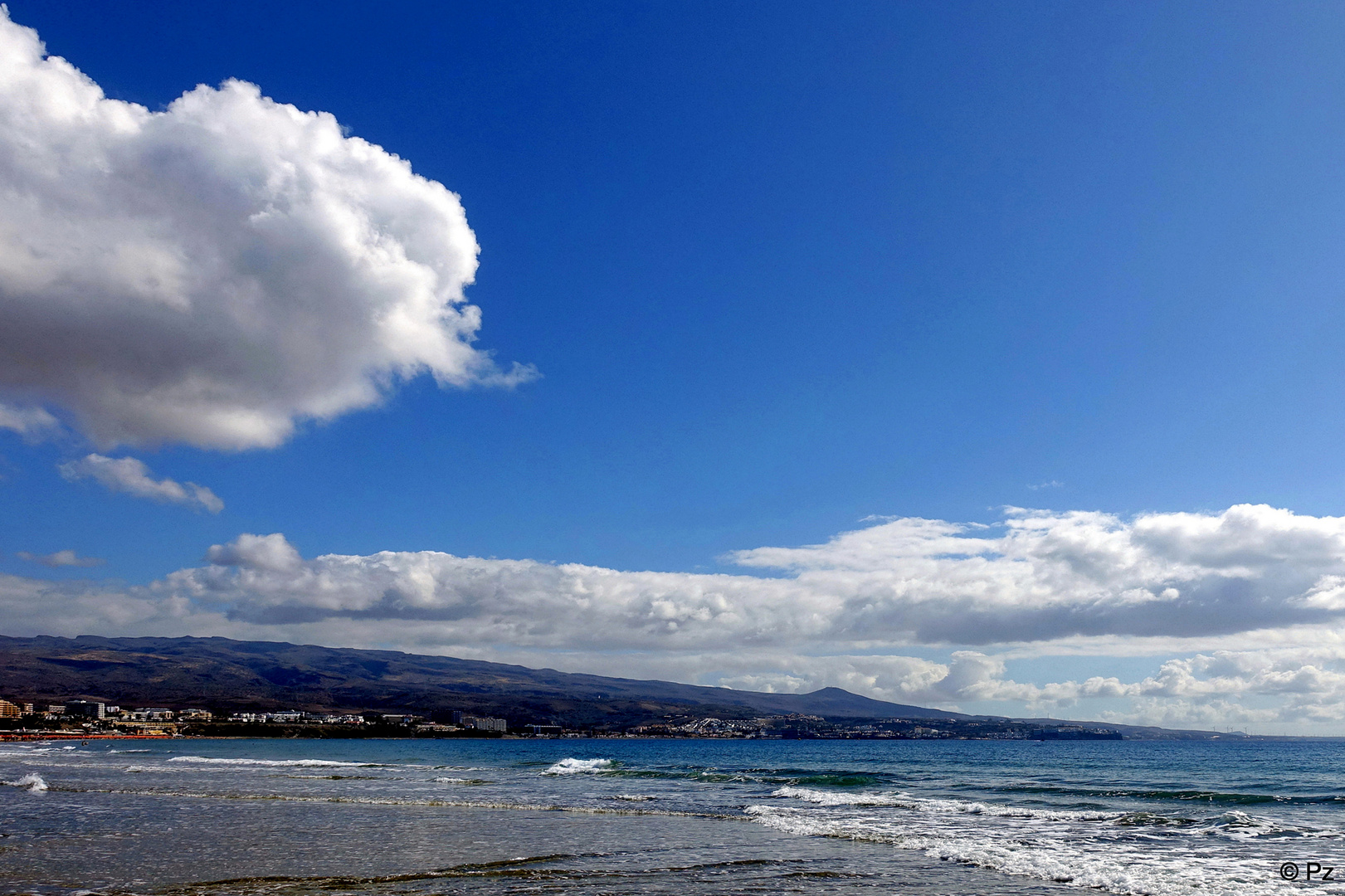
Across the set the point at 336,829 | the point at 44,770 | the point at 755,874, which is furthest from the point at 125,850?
the point at 44,770

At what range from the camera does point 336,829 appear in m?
31.0

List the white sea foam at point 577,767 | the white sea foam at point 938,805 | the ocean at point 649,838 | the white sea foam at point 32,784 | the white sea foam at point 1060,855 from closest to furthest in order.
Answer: the ocean at point 649,838
the white sea foam at point 1060,855
the white sea foam at point 938,805
the white sea foam at point 32,784
the white sea foam at point 577,767

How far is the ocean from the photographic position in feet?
70.4

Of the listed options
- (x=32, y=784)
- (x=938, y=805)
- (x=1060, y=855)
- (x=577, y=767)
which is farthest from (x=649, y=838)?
(x=577, y=767)

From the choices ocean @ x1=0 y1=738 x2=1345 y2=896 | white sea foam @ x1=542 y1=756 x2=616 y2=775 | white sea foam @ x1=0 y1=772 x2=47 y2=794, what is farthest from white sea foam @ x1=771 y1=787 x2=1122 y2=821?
white sea foam @ x1=0 y1=772 x2=47 y2=794

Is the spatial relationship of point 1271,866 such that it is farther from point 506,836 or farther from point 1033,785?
point 1033,785

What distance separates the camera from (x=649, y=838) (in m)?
29.8

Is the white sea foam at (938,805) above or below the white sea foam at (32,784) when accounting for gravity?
above

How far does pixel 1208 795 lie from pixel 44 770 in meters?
87.4

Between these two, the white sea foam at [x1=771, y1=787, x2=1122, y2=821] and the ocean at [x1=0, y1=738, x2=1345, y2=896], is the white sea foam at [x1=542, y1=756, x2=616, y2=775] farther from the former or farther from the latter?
the white sea foam at [x1=771, y1=787, x2=1122, y2=821]

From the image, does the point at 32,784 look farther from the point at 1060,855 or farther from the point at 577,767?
the point at 1060,855

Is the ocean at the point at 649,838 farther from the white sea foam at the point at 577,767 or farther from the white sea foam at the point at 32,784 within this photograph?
the white sea foam at the point at 577,767

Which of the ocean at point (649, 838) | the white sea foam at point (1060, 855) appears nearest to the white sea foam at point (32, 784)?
the ocean at point (649, 838)

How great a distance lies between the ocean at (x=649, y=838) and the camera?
70.4 ft
